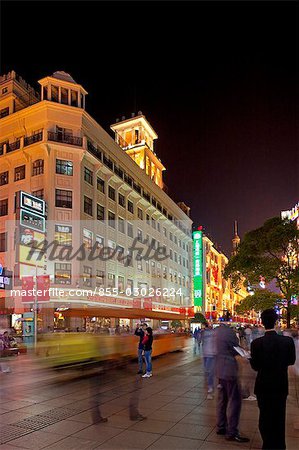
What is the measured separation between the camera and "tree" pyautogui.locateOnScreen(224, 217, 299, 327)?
26312mm

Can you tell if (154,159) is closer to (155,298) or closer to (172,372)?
(155,298)

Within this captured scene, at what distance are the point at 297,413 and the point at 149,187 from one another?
50906mm

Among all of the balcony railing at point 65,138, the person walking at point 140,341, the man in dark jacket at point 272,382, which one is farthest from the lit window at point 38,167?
the man in dark jacket at point 272,382

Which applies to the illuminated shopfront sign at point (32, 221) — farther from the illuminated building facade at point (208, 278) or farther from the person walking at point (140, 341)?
the illuminated building facade at point (208, 278)

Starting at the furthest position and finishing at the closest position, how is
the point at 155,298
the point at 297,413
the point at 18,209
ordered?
1. the point at 155,298
2. the point at 18,209
3. the point at 297,413

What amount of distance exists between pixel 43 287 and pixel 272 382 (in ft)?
106

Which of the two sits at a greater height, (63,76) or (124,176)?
(63,76)

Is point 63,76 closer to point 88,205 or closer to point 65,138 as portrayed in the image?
point 65,138

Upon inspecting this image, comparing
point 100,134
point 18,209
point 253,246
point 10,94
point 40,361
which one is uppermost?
point 10,94

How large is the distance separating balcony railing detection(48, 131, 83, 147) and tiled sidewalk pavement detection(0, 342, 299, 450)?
30269 mm

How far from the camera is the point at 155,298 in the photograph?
56594mm

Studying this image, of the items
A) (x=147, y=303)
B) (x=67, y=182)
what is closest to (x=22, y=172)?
(x=67, y=182)

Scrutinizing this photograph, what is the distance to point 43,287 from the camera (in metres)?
35.4

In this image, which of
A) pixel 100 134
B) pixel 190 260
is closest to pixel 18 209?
pixel 100 134
